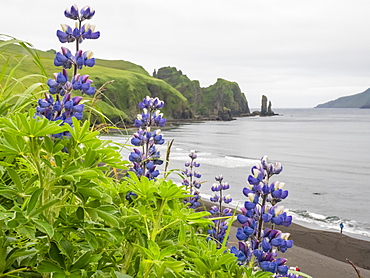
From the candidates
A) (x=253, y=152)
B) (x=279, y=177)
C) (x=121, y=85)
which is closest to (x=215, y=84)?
(x=121, y=85)

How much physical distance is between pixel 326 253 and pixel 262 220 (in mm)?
14486

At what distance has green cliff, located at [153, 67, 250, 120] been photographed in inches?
6078

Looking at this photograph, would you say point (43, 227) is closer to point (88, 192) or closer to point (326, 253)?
point (88, 192)

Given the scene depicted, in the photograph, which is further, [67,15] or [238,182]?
[238,182]

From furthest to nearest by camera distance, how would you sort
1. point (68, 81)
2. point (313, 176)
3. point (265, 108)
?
point (265, 108) → point (313, 176) → point (68, 81)

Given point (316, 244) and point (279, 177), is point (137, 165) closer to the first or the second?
point (316, 244)

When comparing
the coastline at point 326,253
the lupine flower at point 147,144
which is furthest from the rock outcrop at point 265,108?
the lupine flower at point 147,144

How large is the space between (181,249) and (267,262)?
689 mm

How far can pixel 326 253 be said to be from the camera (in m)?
14.7

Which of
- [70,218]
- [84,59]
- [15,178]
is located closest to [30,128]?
[15,178]

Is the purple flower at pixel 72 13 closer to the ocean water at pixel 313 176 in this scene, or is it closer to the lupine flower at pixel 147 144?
the lupine flower at pixel 147 144

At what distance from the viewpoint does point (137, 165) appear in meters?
2.60

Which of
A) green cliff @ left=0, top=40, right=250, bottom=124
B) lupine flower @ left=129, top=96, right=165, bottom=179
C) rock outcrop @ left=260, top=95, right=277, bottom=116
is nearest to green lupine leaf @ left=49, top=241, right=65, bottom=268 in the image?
lupine flower @ left=129, top=96, right=165, bottom=179

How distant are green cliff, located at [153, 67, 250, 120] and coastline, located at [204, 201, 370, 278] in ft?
414
